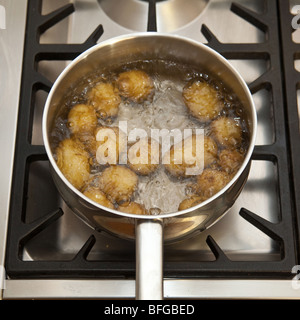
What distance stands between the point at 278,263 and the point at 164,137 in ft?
0.90

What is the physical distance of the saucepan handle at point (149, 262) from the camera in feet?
1.84

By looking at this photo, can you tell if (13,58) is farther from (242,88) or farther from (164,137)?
(242,88)

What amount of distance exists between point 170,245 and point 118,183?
0.16 meters

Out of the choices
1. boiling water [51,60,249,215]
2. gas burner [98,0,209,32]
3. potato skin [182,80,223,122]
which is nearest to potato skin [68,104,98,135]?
boiling water [51,60,249,215]

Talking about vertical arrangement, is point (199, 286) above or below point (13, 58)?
below

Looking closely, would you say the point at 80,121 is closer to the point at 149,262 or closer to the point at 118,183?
the point at 118,183

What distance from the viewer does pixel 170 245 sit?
78 cm

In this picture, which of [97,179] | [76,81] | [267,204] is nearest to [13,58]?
[76,81]

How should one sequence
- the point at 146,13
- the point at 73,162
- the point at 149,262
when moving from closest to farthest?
1. the point at 149,262
2. the point at 73,162
3. the point at 146,13

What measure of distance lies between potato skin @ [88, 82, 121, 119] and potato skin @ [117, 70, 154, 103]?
0.02 m

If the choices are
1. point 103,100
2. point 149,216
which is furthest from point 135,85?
point 149,216

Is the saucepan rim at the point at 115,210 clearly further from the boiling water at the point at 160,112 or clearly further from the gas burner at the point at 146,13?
the gas burner at the point at 146,13

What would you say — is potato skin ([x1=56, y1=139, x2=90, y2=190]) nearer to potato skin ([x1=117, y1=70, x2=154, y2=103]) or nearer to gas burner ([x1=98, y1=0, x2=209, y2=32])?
potato skin ([x1=117, y1=70, x2=154, y2=103])
